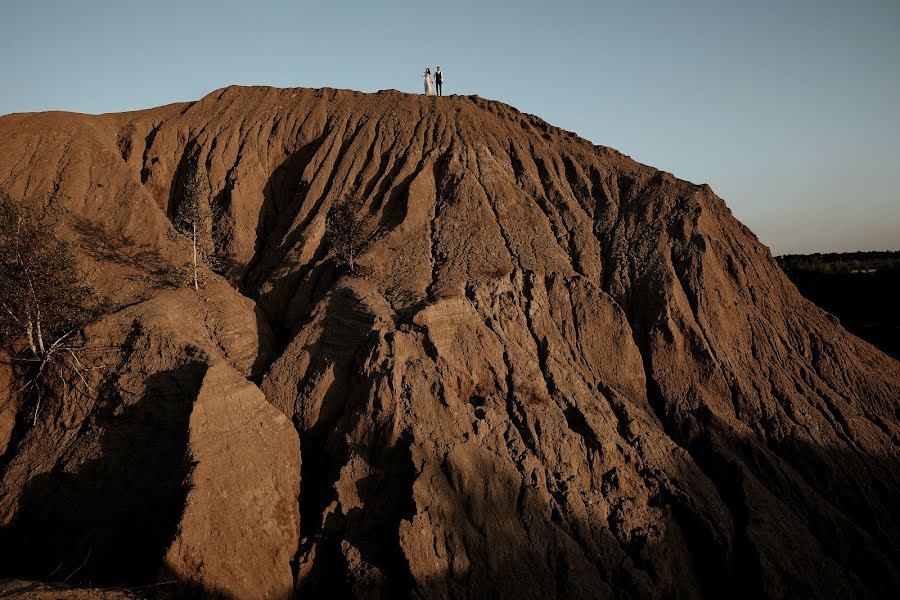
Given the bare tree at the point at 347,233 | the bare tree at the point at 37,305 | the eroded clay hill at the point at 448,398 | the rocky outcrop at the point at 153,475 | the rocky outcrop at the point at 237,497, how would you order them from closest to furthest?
the rocky outcrop at the point at 237,497, the rocky outcrop at the point at 153,475, the eroded clay hill at the point at 448,398, the bare tree at the point at 37,305, the bare tree at the point at 347,233

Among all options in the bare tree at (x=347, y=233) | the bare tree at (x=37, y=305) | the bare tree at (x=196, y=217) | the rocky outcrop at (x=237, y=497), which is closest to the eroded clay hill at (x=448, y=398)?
the rocky outcrop at (x=237, y=497)

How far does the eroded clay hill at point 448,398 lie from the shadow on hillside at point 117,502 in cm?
8

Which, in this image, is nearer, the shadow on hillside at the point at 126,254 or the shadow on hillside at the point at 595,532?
the shadow on hillside at the point at 595,532

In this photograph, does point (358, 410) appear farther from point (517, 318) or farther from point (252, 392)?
point (517, 318)

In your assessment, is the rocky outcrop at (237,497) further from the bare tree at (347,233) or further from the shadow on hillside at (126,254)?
the shadow on hillside at (126,254)

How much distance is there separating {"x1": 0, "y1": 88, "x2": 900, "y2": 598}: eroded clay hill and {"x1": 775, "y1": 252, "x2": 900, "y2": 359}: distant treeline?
1257 inches

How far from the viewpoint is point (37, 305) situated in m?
19.9

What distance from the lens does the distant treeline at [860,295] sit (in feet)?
169

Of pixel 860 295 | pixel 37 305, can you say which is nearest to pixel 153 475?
pixel 37 305

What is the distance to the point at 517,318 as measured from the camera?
23078mm

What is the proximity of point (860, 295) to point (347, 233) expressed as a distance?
56.9m

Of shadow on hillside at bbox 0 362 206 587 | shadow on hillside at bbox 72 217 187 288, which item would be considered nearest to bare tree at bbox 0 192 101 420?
shadow on hillside at bbox 0 362 206 587

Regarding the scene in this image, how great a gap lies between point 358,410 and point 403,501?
3.36m

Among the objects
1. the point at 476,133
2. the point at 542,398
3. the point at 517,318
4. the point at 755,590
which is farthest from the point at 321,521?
the point at 476,133
